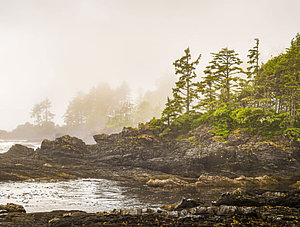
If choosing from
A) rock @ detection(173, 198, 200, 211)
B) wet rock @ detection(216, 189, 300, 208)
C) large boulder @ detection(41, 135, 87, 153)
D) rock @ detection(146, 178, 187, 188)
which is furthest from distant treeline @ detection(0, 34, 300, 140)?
rock @ detection(173, 198, 200, 211)

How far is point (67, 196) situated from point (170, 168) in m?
14.4

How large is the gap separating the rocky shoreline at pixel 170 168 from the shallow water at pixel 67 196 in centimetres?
229

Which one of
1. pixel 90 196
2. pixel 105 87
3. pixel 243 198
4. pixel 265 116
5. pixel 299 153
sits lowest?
pixel 90 196

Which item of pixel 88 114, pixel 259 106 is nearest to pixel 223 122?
pixel 259 106

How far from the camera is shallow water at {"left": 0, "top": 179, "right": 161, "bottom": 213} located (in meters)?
13.2

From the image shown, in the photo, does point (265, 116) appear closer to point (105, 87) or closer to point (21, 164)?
point (21, 164)

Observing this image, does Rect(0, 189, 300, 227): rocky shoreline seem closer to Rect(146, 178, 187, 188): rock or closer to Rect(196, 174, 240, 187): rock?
Rect(196, 174, 240, 187): rock

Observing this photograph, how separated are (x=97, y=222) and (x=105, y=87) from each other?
4260 inches

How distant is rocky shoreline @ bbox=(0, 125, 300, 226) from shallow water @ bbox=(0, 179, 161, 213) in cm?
229

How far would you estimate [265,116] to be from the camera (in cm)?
2520

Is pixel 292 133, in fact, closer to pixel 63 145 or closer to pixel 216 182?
pixel 216 182

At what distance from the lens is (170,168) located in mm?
26328

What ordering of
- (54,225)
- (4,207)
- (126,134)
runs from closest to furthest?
(54,225) → (4,207) → (126,134)

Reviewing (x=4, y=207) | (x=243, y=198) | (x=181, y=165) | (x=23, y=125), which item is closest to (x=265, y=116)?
(x=181, y=165)
